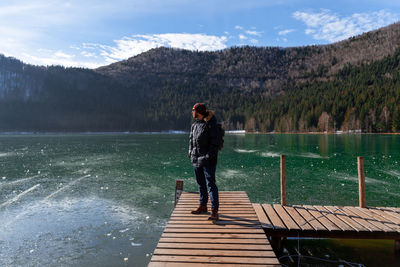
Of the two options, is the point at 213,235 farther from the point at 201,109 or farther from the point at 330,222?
the point at 330,222

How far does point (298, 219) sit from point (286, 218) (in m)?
0.36

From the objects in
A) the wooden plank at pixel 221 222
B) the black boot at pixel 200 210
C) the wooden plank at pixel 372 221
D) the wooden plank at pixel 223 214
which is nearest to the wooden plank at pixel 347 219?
the wooden plank at pixel 372 221

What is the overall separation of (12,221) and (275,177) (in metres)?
17.3

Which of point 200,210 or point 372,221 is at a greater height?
point 200,210

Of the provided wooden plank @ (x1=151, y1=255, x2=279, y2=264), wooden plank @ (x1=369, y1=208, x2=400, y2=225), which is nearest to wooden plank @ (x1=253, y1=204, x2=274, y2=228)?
wooden plank @ (x1=151, y1=255, x2=279, y2=264)

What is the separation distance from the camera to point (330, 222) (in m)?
7.84

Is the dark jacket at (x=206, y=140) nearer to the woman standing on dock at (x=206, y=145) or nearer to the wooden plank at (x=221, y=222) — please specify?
the woman standing on dock at (x=206, y=145)

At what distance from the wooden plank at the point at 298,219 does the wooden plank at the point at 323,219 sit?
0.48 metres

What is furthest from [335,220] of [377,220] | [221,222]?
[221,222]

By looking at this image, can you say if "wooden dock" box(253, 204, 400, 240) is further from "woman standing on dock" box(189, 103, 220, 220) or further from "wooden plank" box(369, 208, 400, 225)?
"woman standing on dock" box(189, 103, 220, 220)

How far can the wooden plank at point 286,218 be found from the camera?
7451mm

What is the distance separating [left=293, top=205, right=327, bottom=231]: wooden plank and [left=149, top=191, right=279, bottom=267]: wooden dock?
1886mm

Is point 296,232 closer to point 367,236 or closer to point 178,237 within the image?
point 367,236

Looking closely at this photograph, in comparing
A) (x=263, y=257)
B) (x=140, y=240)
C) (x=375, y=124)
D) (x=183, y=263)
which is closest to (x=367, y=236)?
(x=263, y=257)
